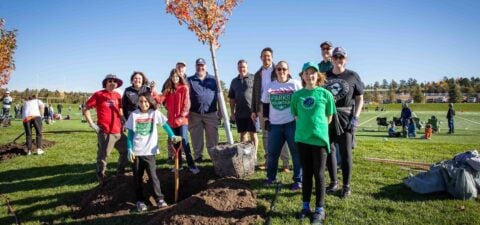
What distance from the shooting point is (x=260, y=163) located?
26.3 ft

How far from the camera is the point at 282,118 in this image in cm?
587

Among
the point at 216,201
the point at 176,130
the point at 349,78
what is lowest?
the point at 216,201

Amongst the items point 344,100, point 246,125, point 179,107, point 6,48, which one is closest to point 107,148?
point 179,107

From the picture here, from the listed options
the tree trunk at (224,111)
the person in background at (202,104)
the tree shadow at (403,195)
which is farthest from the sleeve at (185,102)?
the tree shadow at (403,195)

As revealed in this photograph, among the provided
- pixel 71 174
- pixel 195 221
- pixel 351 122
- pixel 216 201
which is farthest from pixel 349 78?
pixel 71 174

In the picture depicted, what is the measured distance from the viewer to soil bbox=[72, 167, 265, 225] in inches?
188

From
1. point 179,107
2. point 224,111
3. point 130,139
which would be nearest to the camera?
point 130,139

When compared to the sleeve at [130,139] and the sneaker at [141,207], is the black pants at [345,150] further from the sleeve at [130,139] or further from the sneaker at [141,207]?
the sleeve at [130,139]

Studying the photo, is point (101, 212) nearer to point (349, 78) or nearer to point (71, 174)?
point (71, 174)

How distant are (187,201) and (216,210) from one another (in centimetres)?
49

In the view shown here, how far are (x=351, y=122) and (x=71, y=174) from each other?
259 inches

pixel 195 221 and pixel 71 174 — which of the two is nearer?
pixel 195 221

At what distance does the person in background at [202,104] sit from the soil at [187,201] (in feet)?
2.52

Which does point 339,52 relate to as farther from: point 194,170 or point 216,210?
point 194,170
